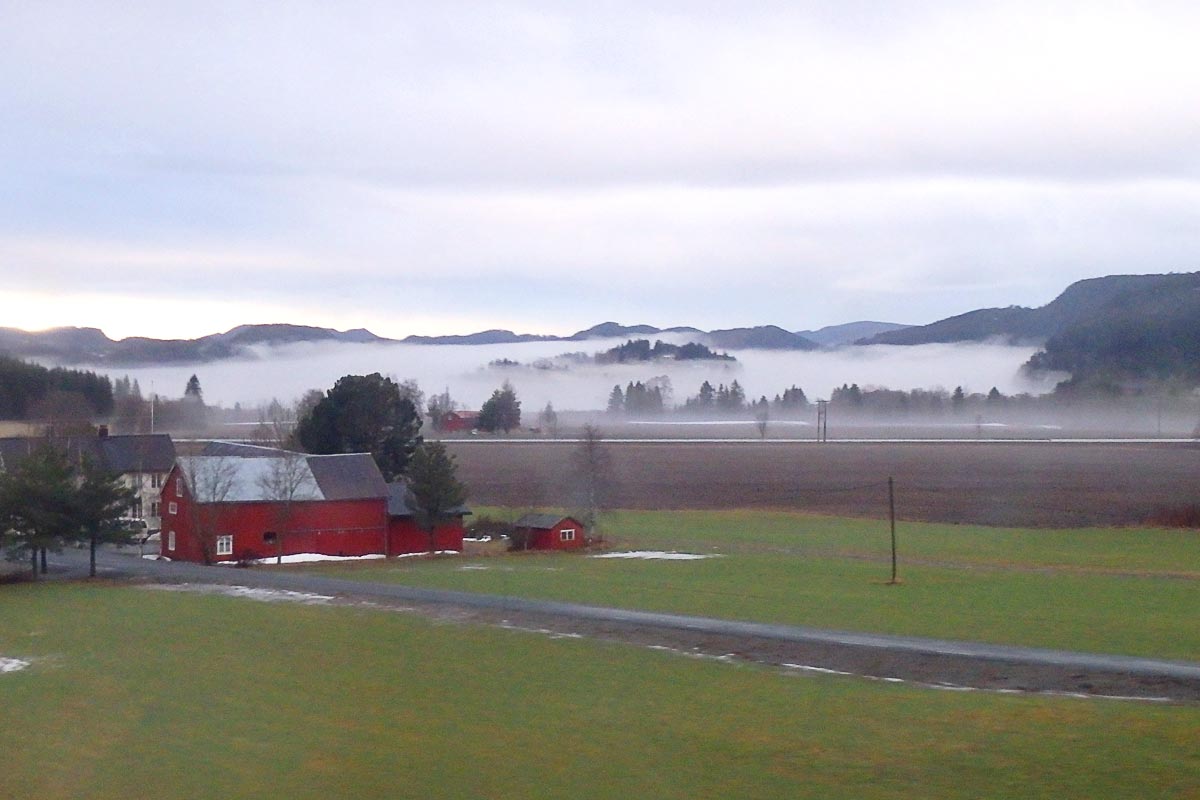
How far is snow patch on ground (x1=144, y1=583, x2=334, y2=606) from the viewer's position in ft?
117

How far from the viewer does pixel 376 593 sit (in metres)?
36.7

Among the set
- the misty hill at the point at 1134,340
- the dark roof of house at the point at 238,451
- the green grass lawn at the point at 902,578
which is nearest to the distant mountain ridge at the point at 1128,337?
the misty hill at the point at 1134,340

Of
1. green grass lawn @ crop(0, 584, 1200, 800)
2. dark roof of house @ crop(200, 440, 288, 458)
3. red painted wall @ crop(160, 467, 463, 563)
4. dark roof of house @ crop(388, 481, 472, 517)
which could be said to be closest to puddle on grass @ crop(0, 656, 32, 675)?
green grass lawn @ crop(0, 584, 1200, 800)

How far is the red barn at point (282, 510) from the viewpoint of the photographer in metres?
54.8

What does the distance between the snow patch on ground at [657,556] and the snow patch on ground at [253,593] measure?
18.9m

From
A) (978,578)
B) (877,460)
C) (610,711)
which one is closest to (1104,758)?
(610,711)

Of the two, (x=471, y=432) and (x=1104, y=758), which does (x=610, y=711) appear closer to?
(x=1104, y=758)

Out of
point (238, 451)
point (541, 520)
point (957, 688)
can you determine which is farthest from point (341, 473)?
point (957, 688)

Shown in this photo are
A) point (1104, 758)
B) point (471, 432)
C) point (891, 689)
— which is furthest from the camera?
point (471, 432)

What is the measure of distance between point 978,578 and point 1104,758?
97.6 ft

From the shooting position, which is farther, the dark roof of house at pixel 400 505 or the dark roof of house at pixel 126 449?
the dark roof of house at pixel 126 449

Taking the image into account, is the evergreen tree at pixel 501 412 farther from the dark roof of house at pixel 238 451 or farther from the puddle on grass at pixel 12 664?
the puddle on grass at pixel 12 664

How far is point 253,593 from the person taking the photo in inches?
1486

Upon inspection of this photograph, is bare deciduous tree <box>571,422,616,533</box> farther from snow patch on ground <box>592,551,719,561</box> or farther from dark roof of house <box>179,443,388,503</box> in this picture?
dark roof of house <box>179,443,388,503</box>
